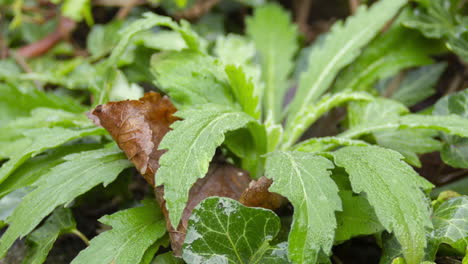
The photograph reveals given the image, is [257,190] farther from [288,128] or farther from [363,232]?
[288,128]

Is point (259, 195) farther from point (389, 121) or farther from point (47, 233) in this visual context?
point (47, 233)

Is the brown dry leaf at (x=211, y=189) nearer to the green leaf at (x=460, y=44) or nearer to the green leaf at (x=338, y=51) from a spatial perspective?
the green leaf at (x=338, y=51)

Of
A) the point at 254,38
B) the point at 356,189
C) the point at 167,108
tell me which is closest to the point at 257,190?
the point at 356,189

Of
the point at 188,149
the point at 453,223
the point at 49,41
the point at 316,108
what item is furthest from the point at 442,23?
the point at 49,41

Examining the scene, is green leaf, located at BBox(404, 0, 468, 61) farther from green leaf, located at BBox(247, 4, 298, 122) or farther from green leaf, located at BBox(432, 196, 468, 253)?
green leaf, located at BBox(432, 196, 468, 253)

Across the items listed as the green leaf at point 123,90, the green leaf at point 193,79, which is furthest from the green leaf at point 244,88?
the green leaf at point 123,90

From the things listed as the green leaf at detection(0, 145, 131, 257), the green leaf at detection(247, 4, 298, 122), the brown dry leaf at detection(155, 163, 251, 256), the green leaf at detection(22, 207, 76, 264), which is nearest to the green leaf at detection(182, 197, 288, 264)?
the brown dry leaf at detection(155, 163, 251, 256)
